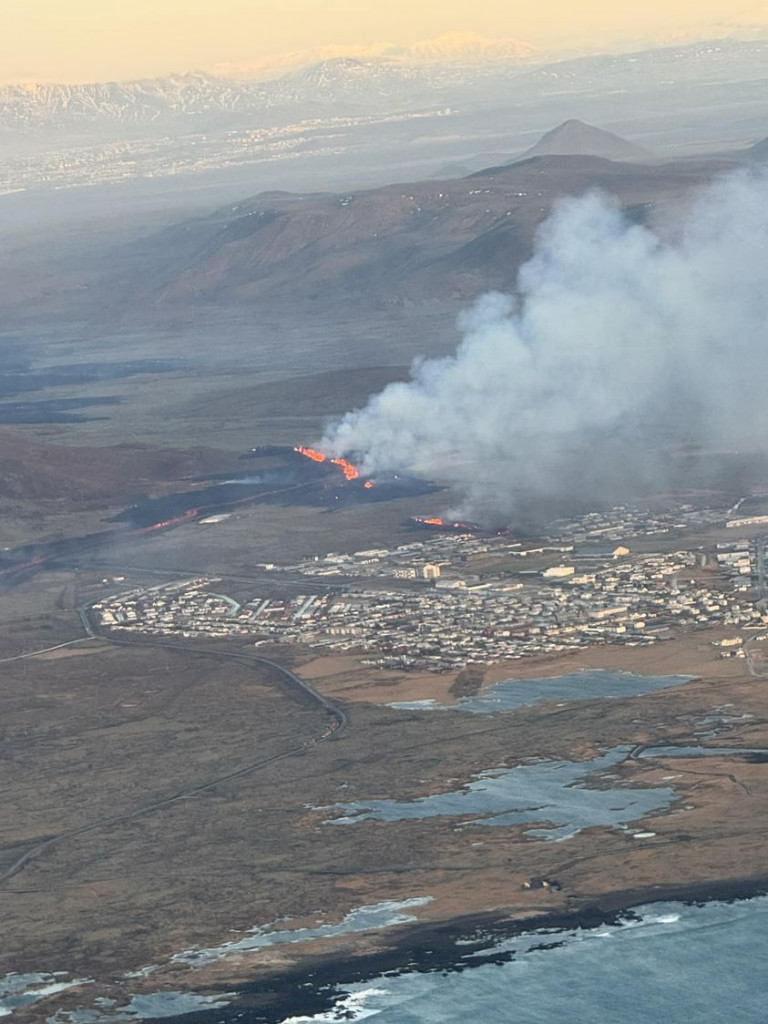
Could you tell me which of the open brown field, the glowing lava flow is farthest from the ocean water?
the glowing lava flow

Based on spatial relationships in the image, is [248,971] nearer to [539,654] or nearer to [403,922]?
[403,922]

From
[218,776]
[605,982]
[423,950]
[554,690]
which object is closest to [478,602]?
[554,690]

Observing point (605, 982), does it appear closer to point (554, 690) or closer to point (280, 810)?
point (280, 810)

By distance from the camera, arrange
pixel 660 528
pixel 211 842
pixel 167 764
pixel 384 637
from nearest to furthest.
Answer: pixel 211 842 < pixel 167 764 < pixel 384 637 < pixel 660 528

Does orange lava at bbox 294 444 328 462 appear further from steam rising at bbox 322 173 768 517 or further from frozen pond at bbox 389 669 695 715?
frozen pond at bbox 389 669 695 715

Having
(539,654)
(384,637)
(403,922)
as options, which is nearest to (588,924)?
(403,922)
